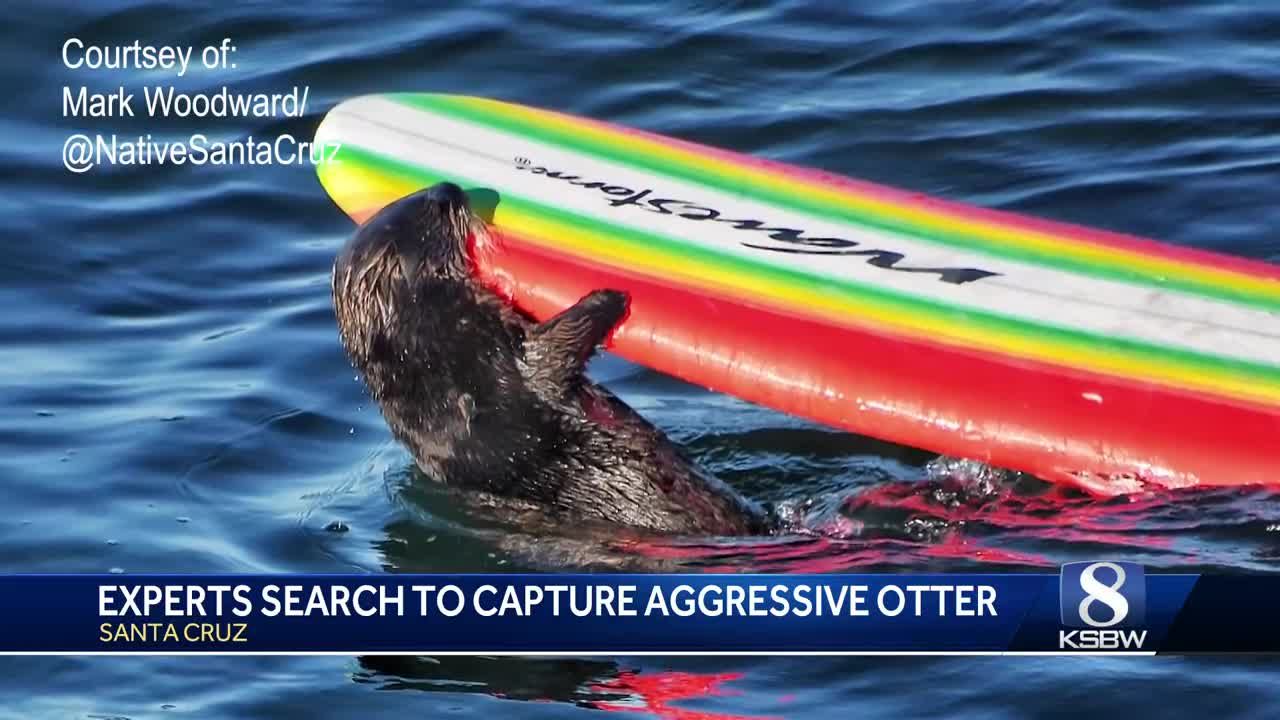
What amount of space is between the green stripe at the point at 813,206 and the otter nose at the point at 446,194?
2.85 ft

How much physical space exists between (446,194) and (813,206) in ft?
4.50

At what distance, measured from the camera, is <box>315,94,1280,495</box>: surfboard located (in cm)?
674

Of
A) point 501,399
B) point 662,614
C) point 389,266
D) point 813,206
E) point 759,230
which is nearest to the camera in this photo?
point 662,614

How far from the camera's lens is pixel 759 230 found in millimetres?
7500

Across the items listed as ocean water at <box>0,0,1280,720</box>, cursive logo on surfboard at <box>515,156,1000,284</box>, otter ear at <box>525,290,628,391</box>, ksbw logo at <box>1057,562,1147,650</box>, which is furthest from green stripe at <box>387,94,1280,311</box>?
ksbw logo at <box>1057,562,1147,650</box>

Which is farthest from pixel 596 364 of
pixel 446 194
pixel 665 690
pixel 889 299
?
pixel 665 690

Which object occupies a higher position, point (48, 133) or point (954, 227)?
point (48, 133)

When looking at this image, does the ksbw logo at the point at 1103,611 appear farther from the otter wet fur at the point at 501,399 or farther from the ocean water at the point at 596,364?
the otter wet fur at the point at 501,399

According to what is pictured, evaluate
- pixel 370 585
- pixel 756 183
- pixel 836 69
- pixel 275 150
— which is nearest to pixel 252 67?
pixel 275 150

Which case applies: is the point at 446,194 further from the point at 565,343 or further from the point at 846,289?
the point at 846,289

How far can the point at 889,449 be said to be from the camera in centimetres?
773

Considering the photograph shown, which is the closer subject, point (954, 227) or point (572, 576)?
point (572, 576)

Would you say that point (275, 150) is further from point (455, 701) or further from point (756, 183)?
point (455, 701)

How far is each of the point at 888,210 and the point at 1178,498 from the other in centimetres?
162
